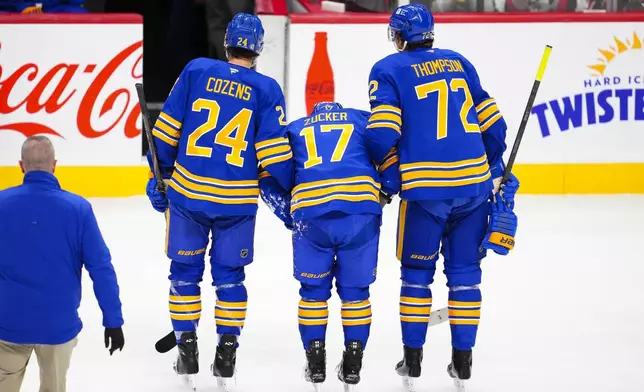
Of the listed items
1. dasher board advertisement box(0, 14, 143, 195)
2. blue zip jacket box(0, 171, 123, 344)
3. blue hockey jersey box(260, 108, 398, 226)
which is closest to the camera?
blue zip jacket box(0, 171, 123, 344)

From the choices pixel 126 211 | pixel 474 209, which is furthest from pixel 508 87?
pixel 474 209

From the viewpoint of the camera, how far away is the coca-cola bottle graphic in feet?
25.5

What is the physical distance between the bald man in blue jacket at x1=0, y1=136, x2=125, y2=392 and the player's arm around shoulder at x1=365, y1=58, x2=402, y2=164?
1170 mm

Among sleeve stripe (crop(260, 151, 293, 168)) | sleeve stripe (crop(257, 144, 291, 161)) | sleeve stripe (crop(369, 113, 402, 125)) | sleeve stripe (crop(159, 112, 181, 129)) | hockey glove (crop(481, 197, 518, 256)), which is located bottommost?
hockey glove (crop(481, 197, 518, 256))

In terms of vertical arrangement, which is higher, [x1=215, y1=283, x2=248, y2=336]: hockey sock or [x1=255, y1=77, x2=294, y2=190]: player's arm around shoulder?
[x1=255, y1=77, x2=294, y2=190]: player's arm around shoulder

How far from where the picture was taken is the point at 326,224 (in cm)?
404

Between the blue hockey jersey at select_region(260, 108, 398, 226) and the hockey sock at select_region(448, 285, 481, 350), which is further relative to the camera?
the hockey sock at select_region(448, 285, 481, 350)

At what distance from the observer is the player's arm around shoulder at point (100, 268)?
329 centimetres

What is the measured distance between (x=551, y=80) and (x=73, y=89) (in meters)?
3.24

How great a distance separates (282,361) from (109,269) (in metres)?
1.43

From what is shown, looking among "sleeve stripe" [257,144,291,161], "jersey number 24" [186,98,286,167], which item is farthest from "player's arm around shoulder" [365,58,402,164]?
"jersey number 24" [186,98,286,167]

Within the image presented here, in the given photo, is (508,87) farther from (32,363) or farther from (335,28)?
(32,363)

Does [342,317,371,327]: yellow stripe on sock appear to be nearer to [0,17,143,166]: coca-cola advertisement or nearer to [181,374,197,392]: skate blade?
[181,374,197,392]: skate blade

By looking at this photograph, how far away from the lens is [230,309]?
423 cm
